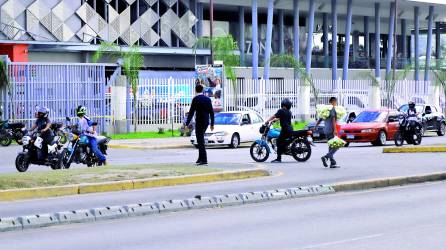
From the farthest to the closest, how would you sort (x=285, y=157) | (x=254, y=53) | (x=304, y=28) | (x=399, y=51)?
1. (x=399, y=51)
2. (x=304, y=28)
3. (x=254, y=53)
4. (x=285, y=157)

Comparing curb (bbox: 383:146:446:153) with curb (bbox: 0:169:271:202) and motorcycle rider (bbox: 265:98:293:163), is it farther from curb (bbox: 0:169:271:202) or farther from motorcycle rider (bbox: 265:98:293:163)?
curb (bbox: 0:169:271:202)

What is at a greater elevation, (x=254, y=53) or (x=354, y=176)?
(x=254, y=53)

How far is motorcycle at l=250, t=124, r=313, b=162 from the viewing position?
2406cm

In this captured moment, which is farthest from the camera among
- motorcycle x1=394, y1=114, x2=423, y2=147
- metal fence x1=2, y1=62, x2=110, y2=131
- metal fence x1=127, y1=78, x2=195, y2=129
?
metal fence x1=127, y1=78, x2=195, y2=129

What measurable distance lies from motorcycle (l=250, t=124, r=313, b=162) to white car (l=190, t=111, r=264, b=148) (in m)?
9.17

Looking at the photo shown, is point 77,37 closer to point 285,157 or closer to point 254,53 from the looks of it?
point 254,53

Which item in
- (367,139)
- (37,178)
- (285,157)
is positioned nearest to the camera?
(37,178)

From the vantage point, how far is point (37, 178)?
55.2ft

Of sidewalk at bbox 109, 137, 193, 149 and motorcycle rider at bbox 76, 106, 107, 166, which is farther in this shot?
sidewalk at bbox 109, 137, 193, 149

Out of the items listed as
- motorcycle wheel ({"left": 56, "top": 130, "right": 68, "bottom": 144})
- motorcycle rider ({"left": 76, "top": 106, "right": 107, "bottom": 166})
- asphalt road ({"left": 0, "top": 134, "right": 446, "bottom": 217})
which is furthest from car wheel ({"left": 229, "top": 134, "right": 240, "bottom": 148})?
motorcycle rider ({"left": 76, "top": 106, "right": 107, "bottom": 166})

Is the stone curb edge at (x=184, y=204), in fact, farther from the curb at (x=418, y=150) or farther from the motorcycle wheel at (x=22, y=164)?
the curb at (x=418, y=150)

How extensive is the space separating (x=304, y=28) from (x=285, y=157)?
→ 50159mm

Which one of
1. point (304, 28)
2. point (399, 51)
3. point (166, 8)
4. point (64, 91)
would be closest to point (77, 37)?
point (166, 8)

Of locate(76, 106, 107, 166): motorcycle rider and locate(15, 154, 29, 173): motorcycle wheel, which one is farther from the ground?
locate(76, 106, 107, 166): motorcycle rider
